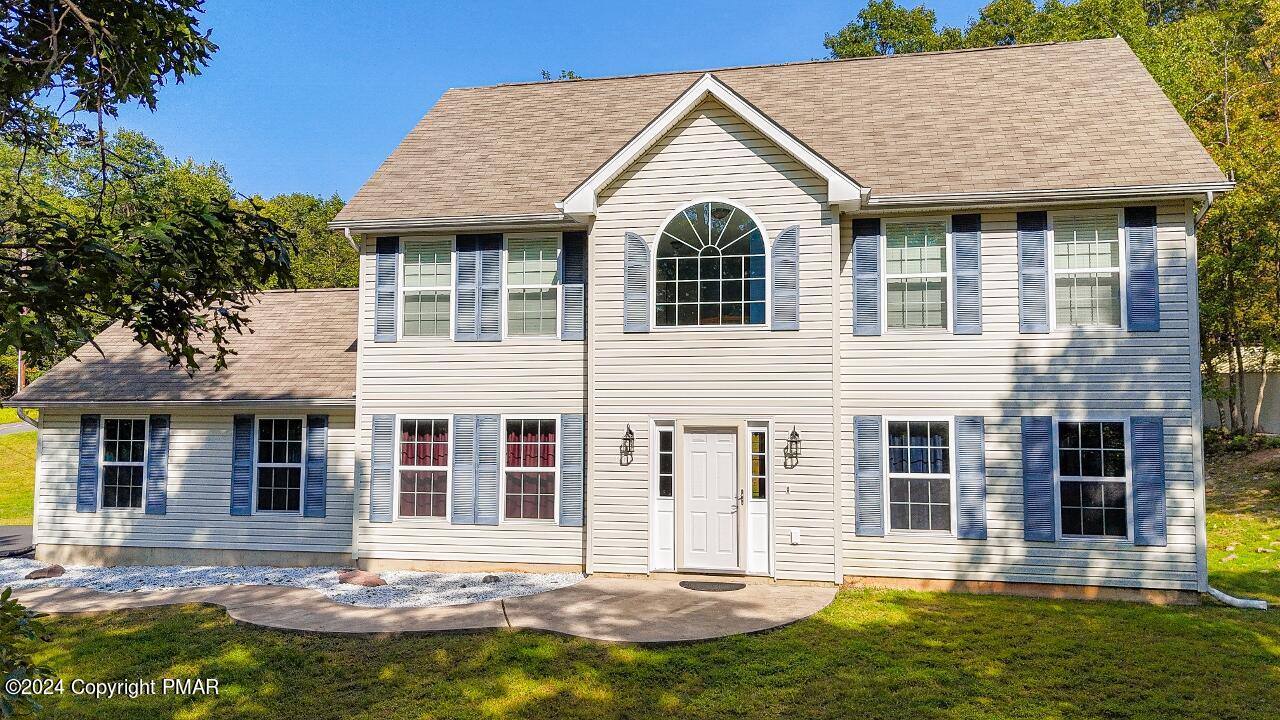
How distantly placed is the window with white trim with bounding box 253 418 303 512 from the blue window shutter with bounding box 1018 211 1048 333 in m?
11.4

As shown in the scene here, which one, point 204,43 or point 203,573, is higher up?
point 204,43

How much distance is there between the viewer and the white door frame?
35.1ft

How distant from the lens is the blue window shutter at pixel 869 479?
1083 centimetres

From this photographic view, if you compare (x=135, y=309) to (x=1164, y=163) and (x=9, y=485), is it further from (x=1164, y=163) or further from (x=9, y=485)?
(x=9, y=485)

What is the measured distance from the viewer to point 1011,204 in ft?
35.0

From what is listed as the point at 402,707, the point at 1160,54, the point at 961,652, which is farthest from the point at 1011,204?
the point at 1160,54

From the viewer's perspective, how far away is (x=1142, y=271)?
1039 centimetres

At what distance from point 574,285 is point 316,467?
529 cm

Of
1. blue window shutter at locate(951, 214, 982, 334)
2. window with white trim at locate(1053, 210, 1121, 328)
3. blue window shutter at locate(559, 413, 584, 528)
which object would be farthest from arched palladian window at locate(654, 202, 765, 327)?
window with white trim at locate(1053, 210, 1121, 328)

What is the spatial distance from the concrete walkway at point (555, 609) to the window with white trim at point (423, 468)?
2.11 meters

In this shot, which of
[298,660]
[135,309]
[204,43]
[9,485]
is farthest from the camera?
[9,485]

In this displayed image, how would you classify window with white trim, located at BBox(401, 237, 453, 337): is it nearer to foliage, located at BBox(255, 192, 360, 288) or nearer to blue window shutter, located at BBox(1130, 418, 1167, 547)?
blue window shutter, located at BBox(1130, 418, 1167, 547)

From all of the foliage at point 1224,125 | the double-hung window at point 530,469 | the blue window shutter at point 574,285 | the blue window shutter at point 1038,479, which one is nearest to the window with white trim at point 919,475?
the blue window shutter at point 1038,479

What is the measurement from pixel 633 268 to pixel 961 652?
6.51 m
